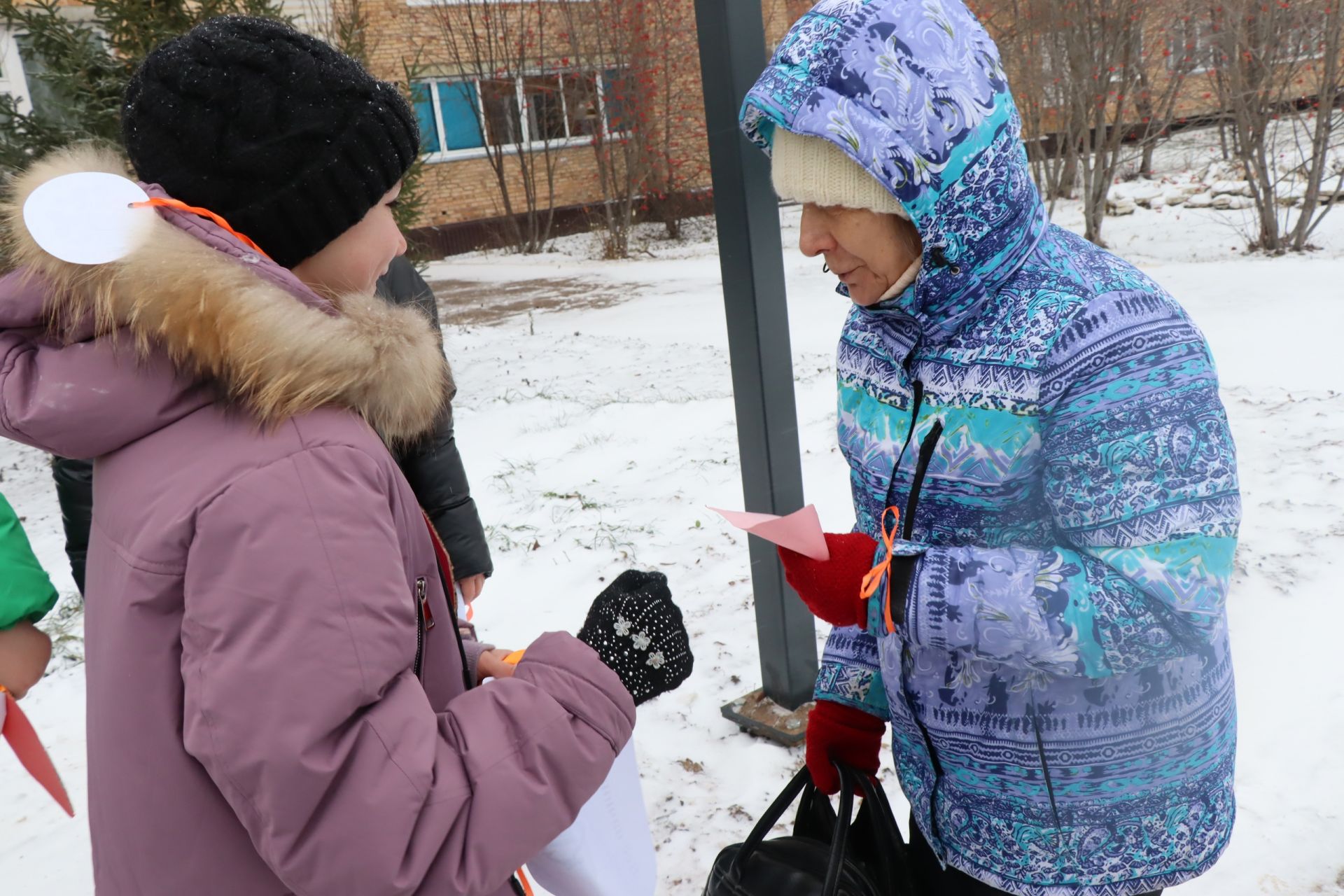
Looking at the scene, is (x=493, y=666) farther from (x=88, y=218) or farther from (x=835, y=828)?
(x=88, y=218)

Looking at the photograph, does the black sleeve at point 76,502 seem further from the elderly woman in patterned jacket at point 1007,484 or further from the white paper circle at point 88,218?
the elderly woman in patterned jacket at point 1007,484

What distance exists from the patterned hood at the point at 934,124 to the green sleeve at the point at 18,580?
4.37ft

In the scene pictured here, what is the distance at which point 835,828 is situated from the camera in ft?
5.04

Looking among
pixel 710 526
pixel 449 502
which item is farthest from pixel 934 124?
pixel 710 526

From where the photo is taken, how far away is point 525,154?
1731 cm

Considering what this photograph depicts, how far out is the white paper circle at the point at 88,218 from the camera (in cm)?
99

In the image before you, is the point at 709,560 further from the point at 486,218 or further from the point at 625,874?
the point at 486,218

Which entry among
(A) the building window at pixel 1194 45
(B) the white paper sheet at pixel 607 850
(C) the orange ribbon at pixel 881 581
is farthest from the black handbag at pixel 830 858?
(A) the building window at pixel 1194 45

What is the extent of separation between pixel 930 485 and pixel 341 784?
851 millimetres

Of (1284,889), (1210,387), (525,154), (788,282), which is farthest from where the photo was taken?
(525,154)

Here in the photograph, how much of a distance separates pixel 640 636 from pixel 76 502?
2.03m

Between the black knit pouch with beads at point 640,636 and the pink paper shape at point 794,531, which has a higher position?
the pink paper shape at point 794,531

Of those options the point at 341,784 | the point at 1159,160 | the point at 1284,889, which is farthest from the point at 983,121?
the point at 1159,160

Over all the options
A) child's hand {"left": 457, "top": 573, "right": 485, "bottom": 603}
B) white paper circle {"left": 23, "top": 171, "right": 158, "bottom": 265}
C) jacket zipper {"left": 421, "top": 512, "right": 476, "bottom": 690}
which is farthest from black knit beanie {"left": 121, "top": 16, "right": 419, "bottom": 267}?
child's hand {"left": 457, "top": 573, "right": 485, "bottom": 603}
